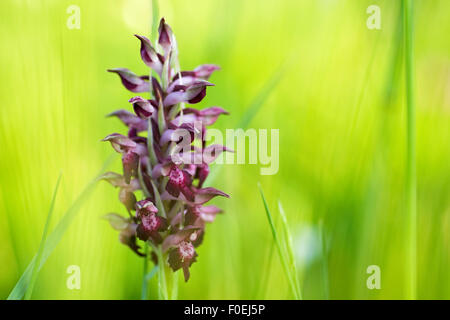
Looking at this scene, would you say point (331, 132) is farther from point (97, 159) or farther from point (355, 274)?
point (97, 159)

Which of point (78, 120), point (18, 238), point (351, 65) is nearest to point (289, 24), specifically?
point (351, 65)

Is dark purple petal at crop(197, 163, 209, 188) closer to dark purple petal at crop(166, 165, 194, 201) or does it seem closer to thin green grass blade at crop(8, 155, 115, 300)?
dark purple petal at crop(166, 165, 194, 201)

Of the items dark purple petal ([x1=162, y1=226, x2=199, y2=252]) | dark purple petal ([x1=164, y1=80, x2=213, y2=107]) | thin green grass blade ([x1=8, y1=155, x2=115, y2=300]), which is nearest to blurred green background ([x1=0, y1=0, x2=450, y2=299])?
thin green grass blade ([x1=8, y1=155, x2=115, y2=300])

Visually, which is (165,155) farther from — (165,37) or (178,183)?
(165,37)

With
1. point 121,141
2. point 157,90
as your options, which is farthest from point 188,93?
point 121,141
